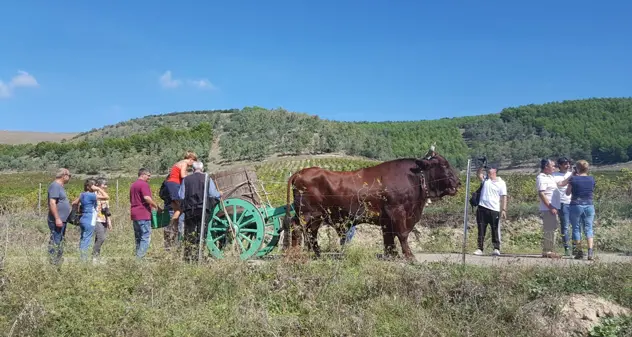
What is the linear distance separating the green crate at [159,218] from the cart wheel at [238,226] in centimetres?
112

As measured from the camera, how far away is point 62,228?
7.85m

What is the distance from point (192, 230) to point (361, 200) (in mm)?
2718

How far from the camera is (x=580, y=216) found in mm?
8570

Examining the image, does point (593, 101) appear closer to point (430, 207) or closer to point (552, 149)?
point (552, 149)

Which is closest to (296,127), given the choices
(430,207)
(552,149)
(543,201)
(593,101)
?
(552,149)

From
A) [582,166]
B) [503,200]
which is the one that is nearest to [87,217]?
[503,200]

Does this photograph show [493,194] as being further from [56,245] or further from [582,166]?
[56,245]

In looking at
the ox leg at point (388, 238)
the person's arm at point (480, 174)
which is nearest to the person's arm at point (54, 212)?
the ox leg at point (388, 238)

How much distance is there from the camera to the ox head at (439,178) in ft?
27.8

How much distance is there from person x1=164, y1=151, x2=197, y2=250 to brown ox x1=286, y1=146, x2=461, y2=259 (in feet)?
5.93

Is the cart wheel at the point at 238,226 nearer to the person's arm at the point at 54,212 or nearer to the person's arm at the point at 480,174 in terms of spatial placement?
the person's arm at the point at 54,212

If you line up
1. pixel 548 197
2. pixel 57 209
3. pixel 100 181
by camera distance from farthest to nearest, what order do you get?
1. pixel 548 197
2. pixel 100 181
3. pixel 57 209

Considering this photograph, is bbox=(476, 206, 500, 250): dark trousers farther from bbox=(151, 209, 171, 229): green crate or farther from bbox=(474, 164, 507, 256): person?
bbox=(151, 209, 171, 229): green crate

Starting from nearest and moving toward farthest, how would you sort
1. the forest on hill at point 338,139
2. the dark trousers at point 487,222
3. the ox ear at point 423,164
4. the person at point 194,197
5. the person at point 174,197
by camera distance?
the person at point 194,197 < the person at point 174,197 < the ox ear at point 423,164 < the dark trousers at point 487,222 < the forest on hill at point 338,139
